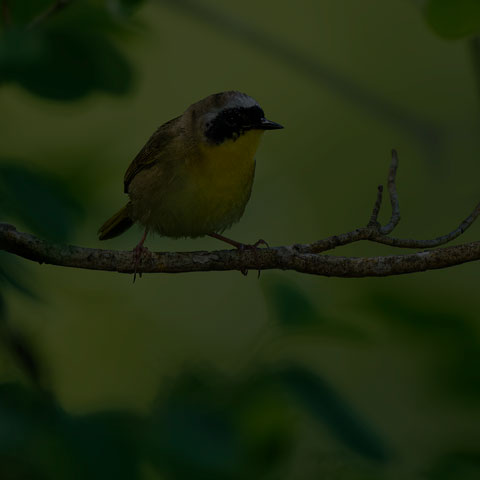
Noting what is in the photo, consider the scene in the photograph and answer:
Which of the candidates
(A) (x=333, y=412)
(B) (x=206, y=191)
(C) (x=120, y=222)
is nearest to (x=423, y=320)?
(A) (x=333, y=412)

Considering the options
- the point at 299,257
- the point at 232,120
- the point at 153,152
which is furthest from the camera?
the point at 153,152

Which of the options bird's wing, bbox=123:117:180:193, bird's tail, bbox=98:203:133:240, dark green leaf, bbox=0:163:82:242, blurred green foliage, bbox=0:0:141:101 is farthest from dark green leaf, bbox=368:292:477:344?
bird's tail, bbox=98:203:133:240

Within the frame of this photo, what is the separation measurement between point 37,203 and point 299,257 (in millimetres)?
1412

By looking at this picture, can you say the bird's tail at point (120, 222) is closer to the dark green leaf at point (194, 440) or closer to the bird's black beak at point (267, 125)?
the bird's black beak at point (267, 125)

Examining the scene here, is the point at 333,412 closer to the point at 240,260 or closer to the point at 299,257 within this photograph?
the point at 299,257

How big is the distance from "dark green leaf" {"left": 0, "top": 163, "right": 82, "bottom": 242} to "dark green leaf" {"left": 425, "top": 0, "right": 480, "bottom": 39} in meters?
1.19

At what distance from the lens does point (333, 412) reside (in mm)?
1487

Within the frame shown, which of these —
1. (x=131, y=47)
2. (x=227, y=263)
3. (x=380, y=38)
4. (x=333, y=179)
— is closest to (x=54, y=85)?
(x=131, y=47)

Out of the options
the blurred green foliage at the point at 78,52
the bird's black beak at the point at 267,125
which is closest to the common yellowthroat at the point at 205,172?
the bird's black beak at the point at 267,125

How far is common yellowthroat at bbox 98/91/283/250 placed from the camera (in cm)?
356

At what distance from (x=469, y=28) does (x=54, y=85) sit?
1446 mm

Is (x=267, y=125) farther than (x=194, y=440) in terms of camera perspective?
Yes

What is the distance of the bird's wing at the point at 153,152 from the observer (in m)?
3.87

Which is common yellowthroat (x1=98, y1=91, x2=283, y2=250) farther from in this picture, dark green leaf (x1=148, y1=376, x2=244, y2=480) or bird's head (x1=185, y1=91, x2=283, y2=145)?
dark green leaf (x1=148, y1=376, x2=244, y2=480)
